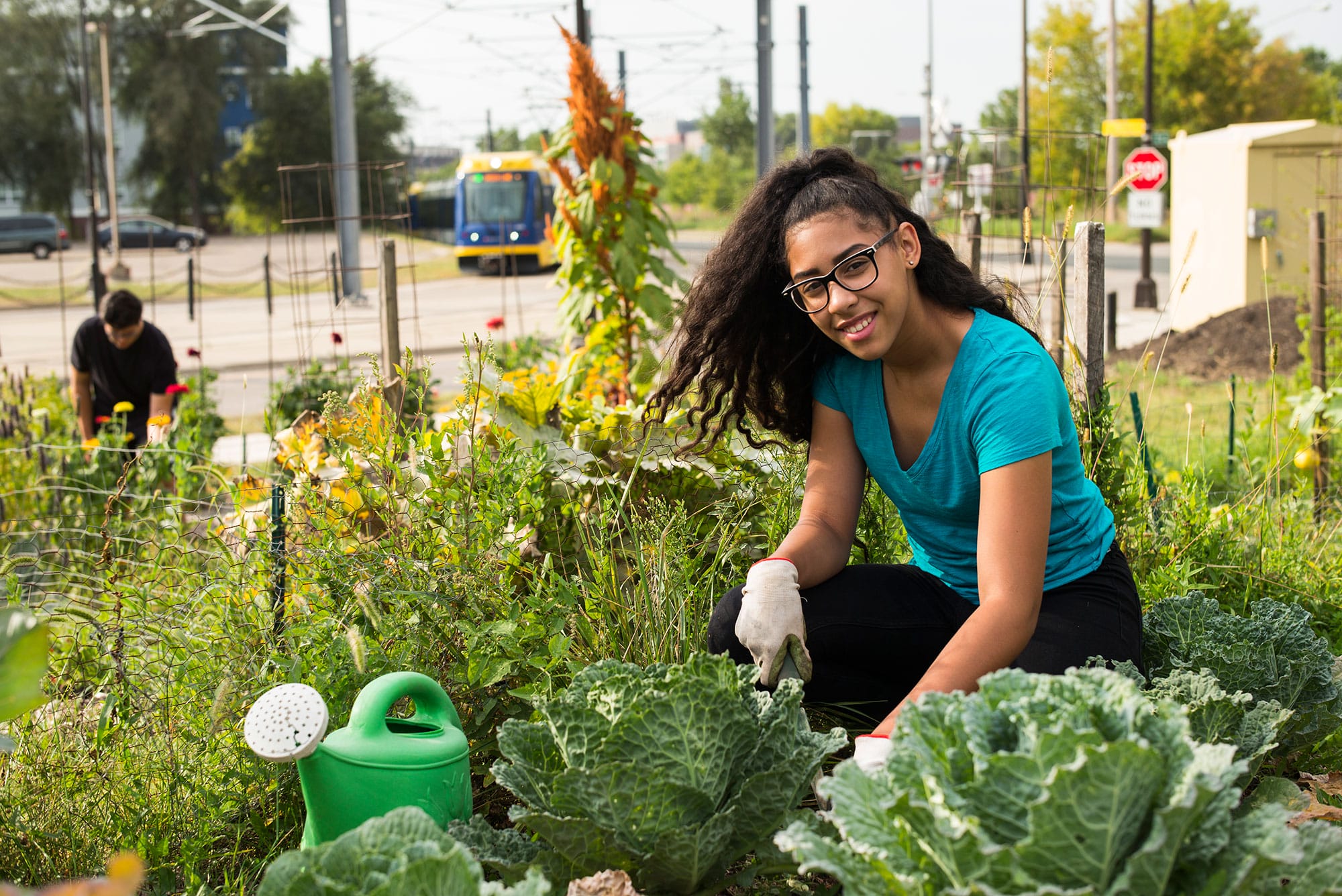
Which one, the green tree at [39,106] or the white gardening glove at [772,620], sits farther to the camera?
the green tree at [39,106]

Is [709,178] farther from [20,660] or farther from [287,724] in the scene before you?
[20,660]

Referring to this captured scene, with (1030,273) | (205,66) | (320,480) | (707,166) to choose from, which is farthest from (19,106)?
(320,480)

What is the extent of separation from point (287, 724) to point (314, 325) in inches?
341

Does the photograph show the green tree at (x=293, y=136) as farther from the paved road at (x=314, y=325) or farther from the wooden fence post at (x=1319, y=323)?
the wooden fence post at (x=1319, y=323)

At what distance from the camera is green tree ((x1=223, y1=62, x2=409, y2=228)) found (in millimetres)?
44781

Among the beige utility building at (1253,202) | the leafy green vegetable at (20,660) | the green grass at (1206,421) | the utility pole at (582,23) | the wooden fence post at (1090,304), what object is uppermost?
the utility pole at (582,23)

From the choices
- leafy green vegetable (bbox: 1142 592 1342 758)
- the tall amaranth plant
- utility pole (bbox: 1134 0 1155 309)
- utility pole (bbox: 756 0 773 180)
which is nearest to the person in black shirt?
the tall amaranth plant

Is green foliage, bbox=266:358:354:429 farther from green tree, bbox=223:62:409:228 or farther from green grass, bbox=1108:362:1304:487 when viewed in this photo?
green tree, bbox=223:62:409:228

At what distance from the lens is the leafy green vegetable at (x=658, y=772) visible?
1.59m

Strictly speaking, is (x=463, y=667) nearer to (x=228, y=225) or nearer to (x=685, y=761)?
(x=685, y=761)

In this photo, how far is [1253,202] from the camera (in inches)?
471

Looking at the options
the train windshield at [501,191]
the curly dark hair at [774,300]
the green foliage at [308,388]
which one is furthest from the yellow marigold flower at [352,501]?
the train windshield at [501,191]

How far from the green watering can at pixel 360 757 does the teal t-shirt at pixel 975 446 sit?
3.39 ft

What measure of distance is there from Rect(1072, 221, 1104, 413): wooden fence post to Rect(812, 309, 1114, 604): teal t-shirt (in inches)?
35.5
